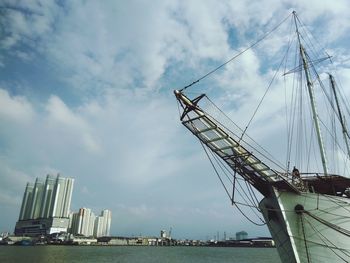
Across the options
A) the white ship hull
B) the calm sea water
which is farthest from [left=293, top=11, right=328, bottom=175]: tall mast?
the calm sea water

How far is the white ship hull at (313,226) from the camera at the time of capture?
1501cm

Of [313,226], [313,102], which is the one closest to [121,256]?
[313,102]

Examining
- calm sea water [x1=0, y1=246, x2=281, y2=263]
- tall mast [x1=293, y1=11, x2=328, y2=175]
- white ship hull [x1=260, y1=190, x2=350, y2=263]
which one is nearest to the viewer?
white ship hull [x1=260, y1=190, x2=350, y2=263]

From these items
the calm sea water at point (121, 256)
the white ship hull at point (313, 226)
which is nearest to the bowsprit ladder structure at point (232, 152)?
the white ship hull at point (313, 226)

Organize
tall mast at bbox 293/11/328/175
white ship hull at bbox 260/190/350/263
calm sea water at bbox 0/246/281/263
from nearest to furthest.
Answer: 1. white ship hull at bbox 260/190/350/263
2. tall mast at bbox 293/11/328/175
3. calm sea water at bbox 0/246/281/263

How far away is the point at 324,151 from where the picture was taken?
2116 cm

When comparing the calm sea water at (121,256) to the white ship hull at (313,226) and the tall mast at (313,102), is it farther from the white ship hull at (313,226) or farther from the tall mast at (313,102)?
the white ship hull at (313,226)

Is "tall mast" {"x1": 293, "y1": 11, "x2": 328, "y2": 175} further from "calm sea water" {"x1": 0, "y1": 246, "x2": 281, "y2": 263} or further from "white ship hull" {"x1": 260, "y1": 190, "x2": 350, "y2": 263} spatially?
"calm sea water" {"x1": 0, "y1": 246, "x2": 281, "y2": 263}

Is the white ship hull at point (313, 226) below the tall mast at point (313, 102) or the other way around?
below

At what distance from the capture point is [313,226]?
1543 centimetres

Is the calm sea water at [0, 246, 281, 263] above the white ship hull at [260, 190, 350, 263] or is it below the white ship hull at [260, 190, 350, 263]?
below

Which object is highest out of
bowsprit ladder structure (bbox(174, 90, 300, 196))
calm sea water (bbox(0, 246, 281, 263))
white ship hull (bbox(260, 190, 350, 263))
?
bowsprit ladder structure (bbox(174, 90, 300, 196))

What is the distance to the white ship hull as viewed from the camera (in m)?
15.0

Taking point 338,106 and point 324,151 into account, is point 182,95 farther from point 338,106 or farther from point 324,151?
point 338,106
